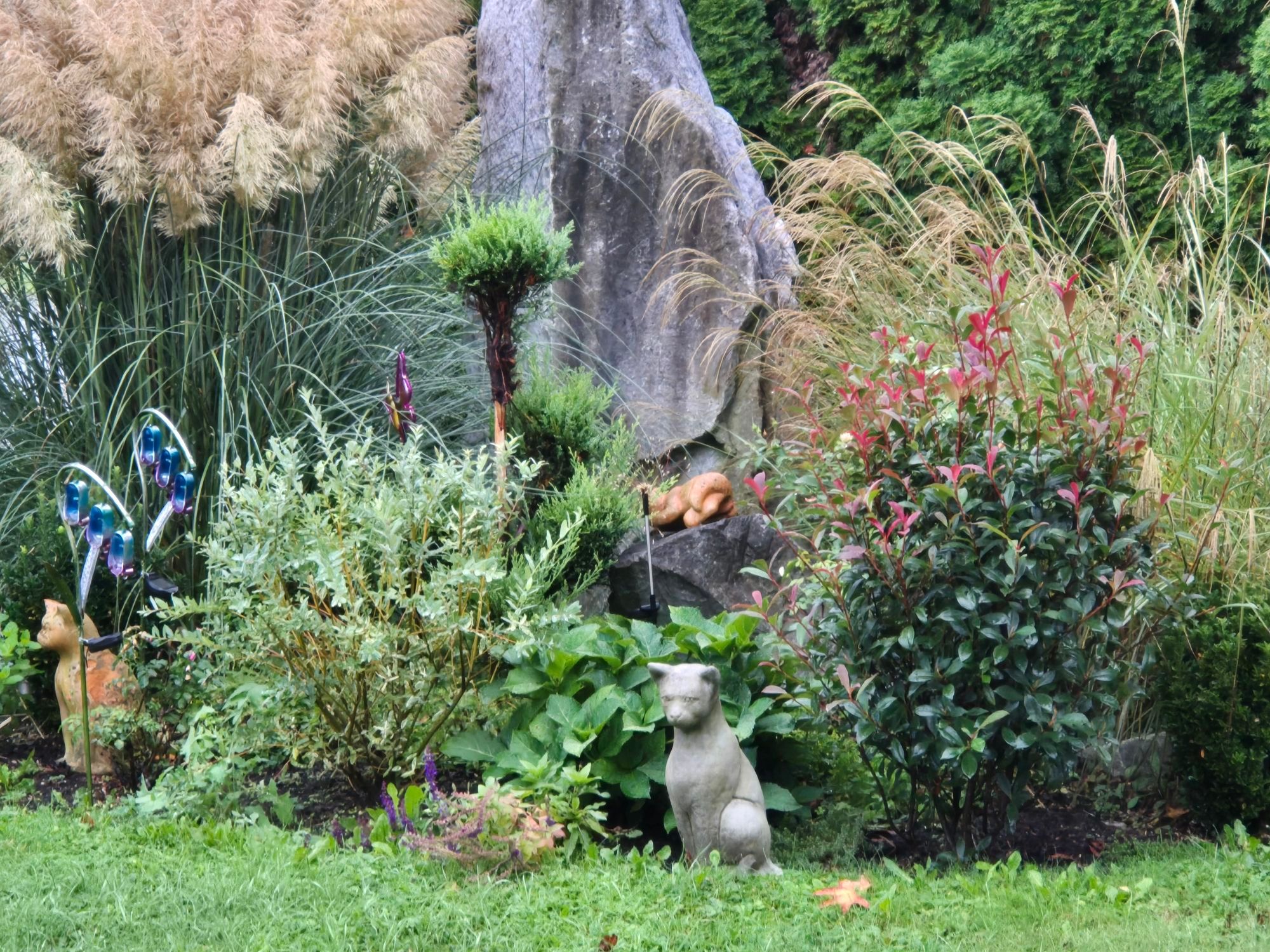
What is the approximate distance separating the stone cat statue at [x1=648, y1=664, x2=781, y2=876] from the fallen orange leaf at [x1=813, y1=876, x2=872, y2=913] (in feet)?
0.63

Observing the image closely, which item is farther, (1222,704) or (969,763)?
(1222,704)

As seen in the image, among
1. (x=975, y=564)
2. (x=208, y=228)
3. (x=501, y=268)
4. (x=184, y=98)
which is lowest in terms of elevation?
(x=975, y=564)

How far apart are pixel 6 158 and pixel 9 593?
5.82ft

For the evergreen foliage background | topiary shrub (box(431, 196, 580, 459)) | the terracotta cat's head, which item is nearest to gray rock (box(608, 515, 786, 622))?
topiary shrub (box(431, 196, 580, 459))

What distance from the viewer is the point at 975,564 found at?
127 inches

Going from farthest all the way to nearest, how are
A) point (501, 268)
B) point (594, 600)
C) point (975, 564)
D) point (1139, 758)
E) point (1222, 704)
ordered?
point (594, 600)
point (501, 268)
point (1139, 758)
point (1222, 704)
point (975, 564)

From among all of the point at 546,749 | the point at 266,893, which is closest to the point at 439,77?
the point at 546,749

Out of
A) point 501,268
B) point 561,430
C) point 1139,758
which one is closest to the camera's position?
point 1139,758

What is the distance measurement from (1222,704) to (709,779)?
1.71 metres

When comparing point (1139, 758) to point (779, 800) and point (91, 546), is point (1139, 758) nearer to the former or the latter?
point (779, 800)

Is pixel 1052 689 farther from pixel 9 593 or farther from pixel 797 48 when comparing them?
pixel 797 48

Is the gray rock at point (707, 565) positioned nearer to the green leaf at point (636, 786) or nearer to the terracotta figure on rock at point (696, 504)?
the terracotta figure on rock at point (696, 504)

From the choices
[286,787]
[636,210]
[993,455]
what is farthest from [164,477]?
[636,210]

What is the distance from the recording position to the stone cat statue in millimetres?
3162
